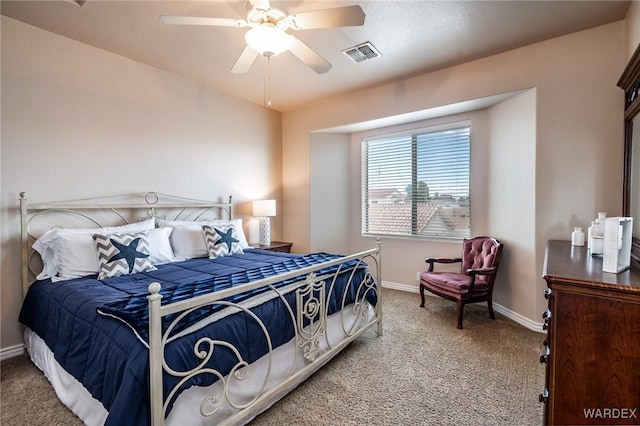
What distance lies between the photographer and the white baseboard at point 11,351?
2.43 meters

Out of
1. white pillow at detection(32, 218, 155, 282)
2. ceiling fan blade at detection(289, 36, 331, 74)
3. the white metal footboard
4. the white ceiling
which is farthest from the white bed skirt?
the white ceiling

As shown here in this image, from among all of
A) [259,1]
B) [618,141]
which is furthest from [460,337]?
[259,1]

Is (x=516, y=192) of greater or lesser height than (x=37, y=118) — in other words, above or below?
below

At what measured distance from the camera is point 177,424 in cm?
137

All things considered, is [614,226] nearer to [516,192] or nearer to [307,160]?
[516,192]

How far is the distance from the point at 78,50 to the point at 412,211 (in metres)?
4.18

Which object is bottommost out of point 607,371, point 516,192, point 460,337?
point 460,337

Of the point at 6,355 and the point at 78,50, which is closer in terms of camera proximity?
the point at 6,355

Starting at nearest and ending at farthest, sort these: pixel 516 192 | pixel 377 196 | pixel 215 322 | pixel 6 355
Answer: pixel 215 322 → pixel 6 355 → pixel 516 192 → pixel 377 196

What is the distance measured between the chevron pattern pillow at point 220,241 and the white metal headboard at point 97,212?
548mm

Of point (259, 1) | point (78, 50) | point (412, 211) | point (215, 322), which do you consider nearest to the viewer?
point (215, 322)

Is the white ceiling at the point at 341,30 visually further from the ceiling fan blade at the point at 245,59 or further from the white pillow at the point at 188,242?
the white pillow at the point at 188,242

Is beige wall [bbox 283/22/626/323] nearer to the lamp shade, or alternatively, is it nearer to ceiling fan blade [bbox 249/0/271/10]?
the lamp shade

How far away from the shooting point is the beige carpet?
1.78 metres
